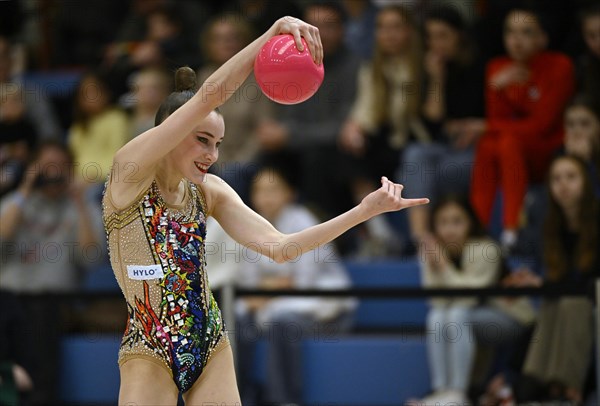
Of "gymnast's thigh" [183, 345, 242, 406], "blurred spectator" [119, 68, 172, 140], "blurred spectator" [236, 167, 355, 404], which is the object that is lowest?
"blurred spectator" [236, 167, 355, 404]

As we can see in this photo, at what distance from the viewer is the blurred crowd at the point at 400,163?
6.12 meters

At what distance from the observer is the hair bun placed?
383cm

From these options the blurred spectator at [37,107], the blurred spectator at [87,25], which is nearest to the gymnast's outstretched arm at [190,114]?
the blurred spectator at [37,107]

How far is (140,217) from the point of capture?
3.68 metres

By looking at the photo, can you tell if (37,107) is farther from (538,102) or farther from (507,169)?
(538,102)

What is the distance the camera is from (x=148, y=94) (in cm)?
775

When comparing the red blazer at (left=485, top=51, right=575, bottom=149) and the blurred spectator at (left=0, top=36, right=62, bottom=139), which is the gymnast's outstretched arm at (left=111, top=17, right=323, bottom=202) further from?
the blurred spectator at (left=0, top=36, right=62, bottom=139)

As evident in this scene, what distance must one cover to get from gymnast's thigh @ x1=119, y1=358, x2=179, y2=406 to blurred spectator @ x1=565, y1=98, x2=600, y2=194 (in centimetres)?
366

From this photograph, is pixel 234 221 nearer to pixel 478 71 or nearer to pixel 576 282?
pixel 576 282

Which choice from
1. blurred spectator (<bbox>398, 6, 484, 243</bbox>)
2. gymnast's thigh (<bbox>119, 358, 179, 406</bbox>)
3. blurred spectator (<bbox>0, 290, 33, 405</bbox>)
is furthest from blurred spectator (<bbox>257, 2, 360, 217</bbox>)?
gymnast's thigh (<bbox>119, 358, 179, 406</bbox>)

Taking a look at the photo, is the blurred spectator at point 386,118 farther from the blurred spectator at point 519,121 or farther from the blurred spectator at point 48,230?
the blurred spectator at point 48,230

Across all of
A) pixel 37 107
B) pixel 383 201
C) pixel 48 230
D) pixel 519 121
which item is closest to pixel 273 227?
pixel 383 201

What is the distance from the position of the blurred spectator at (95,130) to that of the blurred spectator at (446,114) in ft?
8.09

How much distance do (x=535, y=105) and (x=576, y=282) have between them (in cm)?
159
